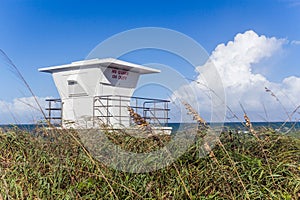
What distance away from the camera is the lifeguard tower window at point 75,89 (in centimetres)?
1115

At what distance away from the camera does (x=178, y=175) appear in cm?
339

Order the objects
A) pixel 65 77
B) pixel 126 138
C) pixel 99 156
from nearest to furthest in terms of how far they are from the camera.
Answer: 1. pixel 99 156
2. pixel 126 138
3. pixel 65 77

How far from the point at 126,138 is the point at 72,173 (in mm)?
1233

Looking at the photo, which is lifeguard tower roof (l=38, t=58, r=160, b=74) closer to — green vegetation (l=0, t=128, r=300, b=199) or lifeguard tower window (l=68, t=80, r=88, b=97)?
lifeguard tower window (l=68, t=80, r=88, b=97)

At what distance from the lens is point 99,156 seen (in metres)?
4.06

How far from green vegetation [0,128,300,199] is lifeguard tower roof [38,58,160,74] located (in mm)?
6263

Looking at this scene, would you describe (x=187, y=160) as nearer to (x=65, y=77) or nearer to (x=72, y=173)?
(x=72, y=173)

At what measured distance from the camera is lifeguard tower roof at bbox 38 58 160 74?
1048cm

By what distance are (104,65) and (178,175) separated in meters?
7.64

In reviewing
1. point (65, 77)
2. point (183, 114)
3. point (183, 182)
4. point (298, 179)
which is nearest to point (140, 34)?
point (183, 114)

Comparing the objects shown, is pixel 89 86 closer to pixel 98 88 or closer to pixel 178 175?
pixel 98 88

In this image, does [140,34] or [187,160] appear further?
[140,34]

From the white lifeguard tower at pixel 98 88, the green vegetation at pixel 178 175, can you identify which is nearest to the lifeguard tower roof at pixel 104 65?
the white lifeguard tower at pixel 98 88

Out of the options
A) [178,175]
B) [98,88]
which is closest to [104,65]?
[98,88]
